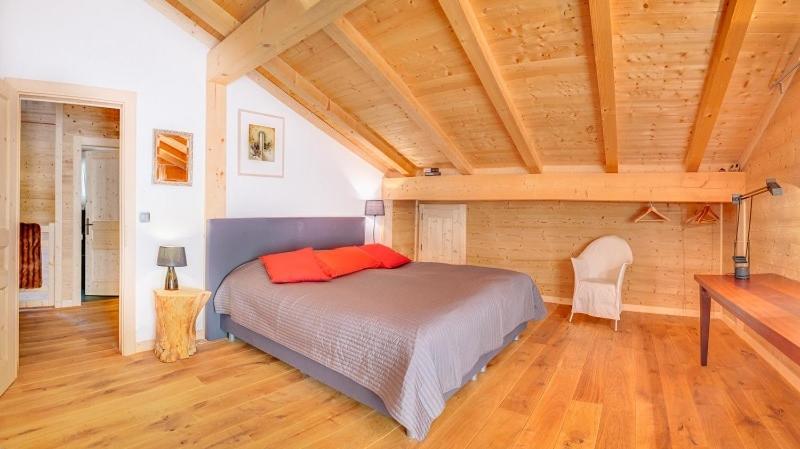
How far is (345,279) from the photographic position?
3539mm

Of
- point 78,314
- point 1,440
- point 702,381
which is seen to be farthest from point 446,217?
point 1,440

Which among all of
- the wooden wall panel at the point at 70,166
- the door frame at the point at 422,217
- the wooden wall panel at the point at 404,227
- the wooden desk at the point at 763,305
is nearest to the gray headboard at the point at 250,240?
the wooden wall panel at the point at 404,227

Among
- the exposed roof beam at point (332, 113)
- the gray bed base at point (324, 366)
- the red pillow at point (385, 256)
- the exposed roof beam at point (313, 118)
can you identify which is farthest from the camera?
the red pillow at point (385, 256)

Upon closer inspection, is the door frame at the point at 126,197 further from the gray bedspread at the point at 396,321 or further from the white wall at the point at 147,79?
the gray bedspread at the point at 396,321

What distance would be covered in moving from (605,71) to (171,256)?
3577mm

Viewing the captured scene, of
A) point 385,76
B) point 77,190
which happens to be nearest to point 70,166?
point 77,190

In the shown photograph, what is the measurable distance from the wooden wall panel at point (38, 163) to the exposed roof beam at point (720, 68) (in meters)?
6.24

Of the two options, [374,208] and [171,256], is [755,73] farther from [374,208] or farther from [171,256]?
[171,256]

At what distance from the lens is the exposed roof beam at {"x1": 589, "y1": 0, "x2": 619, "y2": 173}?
2451mm

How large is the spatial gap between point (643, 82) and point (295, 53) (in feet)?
9.64

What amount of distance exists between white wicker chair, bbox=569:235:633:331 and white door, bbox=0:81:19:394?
4735mm

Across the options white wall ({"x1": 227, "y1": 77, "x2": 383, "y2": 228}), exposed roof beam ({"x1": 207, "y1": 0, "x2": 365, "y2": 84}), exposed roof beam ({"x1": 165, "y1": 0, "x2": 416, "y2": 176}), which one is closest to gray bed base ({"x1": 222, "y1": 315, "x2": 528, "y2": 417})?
white wall ({"x1": 227, "y1": 77, "x2": 383, "y2": 228})

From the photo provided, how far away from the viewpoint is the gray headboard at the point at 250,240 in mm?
3662

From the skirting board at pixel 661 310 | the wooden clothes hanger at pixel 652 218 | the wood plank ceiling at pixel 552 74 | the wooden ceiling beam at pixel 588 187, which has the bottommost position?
the skirting board at pixel 661 310
